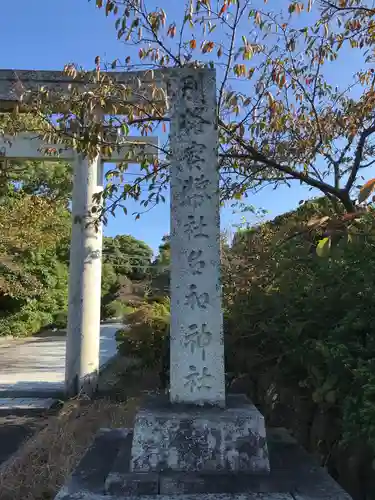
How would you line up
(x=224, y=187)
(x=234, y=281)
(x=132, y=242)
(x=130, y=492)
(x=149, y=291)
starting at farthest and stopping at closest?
(x=132, y=242) → (x=149, y=291) → (x=234, y=281) → (x=224, y=187) → (x=130, y=492)

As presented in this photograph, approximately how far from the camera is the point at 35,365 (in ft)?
34.5

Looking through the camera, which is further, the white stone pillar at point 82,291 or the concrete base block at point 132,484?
the white stone pillar at point 82,291

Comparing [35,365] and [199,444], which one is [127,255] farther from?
[199,444]

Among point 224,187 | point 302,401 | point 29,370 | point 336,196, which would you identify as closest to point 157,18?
point 224,187

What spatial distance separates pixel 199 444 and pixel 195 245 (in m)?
0.92

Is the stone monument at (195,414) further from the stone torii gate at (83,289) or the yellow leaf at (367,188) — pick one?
the stone torii gate at (83,289)

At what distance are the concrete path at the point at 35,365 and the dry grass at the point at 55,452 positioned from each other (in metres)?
3.17

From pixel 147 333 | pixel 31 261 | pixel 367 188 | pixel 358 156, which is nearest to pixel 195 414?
pixel 367 188

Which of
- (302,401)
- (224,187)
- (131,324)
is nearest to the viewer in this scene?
(302,401)

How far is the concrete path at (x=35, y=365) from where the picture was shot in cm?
748

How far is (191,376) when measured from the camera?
Answer: 231 centimetres

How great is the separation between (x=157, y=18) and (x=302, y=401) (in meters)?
2.48

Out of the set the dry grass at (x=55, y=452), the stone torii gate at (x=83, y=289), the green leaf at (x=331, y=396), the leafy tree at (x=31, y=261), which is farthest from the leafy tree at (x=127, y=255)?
the green leaf at (x=331, y=396)

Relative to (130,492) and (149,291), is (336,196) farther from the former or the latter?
(149,291)
